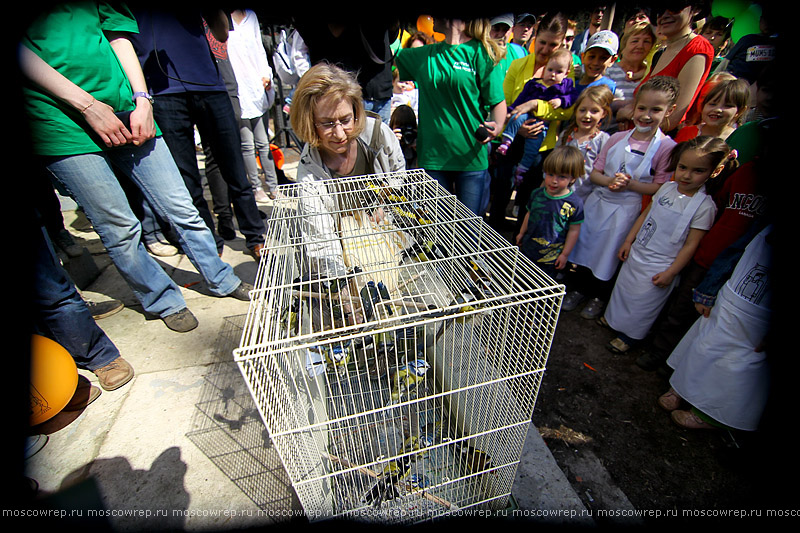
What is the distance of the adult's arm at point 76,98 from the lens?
4.52ft

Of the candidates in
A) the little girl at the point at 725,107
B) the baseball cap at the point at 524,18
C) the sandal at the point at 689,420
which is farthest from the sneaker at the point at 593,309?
the baseball cap at the point at 524,18

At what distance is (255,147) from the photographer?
3.62 m

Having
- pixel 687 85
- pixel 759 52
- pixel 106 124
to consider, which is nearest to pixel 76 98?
pixel 106 124

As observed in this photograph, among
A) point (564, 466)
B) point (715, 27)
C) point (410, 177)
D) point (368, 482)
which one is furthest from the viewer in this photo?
point (715, 27)

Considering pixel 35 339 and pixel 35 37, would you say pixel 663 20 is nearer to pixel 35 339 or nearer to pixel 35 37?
pixel 35 37

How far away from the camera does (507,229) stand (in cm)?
337

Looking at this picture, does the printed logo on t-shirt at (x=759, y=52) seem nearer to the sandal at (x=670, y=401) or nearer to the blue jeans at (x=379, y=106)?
the sandal at (x=670, y=401)

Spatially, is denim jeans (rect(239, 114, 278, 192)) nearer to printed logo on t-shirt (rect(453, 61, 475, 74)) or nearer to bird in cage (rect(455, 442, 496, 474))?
printed logo on t-shirt (rect(453, 61, 475, 74))

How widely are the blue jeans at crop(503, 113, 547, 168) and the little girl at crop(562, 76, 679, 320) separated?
0.66 meters

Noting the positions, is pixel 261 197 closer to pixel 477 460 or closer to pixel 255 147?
pixel 255 147

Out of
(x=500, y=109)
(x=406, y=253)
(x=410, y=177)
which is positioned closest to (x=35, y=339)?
(x=406, y=253)

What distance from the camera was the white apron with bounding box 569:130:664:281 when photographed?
6.72ft

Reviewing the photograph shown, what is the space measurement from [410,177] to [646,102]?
4.97ft

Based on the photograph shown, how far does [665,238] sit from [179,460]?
2705 millimetres
